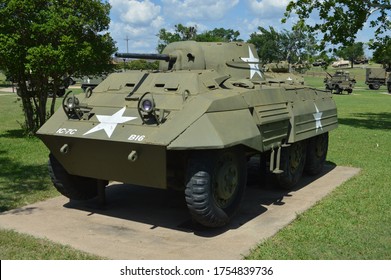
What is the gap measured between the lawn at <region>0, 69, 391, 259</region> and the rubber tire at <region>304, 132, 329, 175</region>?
2.10 feet

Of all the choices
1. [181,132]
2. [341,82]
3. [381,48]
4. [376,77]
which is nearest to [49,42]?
[181,132]

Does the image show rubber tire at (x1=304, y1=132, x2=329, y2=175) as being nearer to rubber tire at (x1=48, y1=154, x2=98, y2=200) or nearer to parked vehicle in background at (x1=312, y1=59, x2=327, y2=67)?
rubber tire at (x1=48, y1=154, x2=98, y2=200)

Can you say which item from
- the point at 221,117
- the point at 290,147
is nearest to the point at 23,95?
the point at 290,147

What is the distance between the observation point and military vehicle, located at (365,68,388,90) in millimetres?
41438

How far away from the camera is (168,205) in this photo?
271 inches

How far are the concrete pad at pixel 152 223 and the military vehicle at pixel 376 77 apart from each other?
119ft

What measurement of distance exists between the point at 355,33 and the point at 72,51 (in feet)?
31.9

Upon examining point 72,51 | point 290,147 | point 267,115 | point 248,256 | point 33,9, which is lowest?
point 248,256

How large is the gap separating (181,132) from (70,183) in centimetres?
208

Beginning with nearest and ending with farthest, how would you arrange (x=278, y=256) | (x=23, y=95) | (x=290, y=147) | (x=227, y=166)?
(x=278, y=256) → (x=227, y=166) → (x=290, y=147) → (x=23, y=95)

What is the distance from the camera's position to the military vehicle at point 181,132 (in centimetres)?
531

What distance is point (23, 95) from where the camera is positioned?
12625 mm

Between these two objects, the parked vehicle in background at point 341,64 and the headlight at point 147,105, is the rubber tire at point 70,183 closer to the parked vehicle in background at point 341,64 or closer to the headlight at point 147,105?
the headlight at point 147,105

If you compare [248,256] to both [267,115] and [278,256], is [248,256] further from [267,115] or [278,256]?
[267,115]
